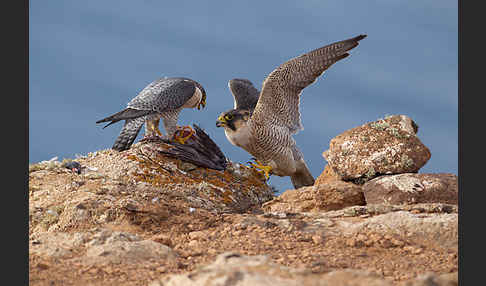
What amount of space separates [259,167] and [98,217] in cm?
432

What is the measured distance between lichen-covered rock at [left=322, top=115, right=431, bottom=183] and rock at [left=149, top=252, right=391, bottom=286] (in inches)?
185

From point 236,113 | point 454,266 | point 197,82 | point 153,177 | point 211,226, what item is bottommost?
point 454,266

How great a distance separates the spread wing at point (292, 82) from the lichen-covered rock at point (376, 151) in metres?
1.19

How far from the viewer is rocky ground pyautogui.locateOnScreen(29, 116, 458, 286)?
11.7ft

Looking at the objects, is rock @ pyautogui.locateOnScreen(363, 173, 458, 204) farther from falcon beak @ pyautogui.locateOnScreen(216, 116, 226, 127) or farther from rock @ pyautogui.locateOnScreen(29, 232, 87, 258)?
rock @ pyautogui.locateOnScreen(29, 232, 87, 258)

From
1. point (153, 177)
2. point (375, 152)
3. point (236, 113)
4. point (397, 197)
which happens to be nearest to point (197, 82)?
point (236, 113)

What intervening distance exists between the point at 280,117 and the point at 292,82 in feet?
2.51

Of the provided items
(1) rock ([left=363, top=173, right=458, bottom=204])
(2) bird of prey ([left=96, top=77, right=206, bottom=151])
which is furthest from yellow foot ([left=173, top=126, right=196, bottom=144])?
(1) rock ([left=363, top=173, right=458, bottom=204])

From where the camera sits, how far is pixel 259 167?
898 cm

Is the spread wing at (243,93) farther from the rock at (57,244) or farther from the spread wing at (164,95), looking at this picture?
the rock at (57,244)

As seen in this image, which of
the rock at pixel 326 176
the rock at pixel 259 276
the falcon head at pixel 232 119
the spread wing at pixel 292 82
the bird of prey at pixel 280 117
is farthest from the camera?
the falcon head at pixel 232 119

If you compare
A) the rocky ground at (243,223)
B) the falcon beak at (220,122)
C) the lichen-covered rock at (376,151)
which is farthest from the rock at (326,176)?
the falcon beak at (220,122)

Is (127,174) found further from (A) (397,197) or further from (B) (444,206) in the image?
(B) (444,206)

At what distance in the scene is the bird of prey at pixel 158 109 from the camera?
7.93 m
